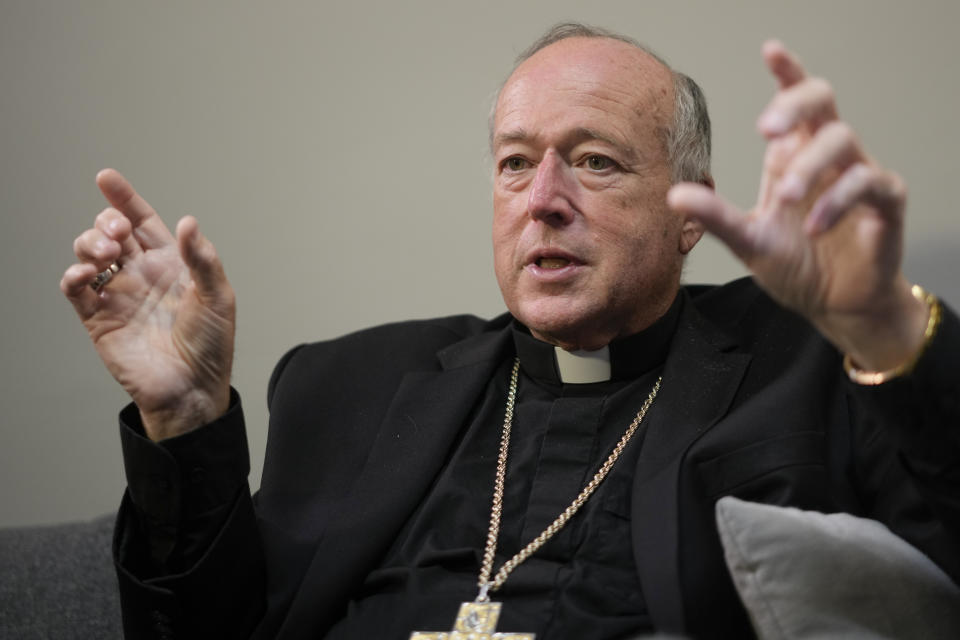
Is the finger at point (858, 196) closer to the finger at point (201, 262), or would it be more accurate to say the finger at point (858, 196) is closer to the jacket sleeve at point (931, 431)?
the jacket sleeve at point (931, 431)

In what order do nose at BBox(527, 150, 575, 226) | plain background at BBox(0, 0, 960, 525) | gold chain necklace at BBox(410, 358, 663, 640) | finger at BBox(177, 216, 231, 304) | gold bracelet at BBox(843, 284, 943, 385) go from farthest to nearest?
plain background at BBox(0, 0, 960, 525) → nose at BBox(527, 150, 575, 226) → gold chain necklace at BBox(410, 358, 663, 640) → finger at BBox(177, 216, 231, 304) → gold bracelet at BBox(843, 284, 943, 385)

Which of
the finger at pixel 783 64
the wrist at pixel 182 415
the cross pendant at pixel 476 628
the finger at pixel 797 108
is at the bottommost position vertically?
the cross pendant at pixel 476 628

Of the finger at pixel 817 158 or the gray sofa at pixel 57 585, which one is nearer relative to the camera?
the finger at pixel 817 158

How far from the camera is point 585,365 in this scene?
7.42ft

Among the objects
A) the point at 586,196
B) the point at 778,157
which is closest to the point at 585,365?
the point at 586,196

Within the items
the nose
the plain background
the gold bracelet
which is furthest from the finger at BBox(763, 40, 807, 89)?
the plain background

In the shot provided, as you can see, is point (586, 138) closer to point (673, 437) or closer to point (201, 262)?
point (673, 437)

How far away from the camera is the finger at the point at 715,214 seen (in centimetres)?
134

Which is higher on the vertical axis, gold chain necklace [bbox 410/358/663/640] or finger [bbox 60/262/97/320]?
finger [bbox 60/262/97/320]

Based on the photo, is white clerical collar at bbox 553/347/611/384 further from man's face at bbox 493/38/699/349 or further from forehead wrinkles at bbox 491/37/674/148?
forehead wrinkles at bbox 491/37/674/148

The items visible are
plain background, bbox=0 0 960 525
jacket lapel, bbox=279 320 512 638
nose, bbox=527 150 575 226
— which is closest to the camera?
jacket lapel, bbox=279 320 512 638

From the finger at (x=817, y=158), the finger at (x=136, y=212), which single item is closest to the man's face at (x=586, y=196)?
the finger at (x=136, y=212)

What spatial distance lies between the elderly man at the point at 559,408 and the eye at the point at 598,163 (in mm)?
15

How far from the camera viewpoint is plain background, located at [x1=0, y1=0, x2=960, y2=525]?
2877 mm
